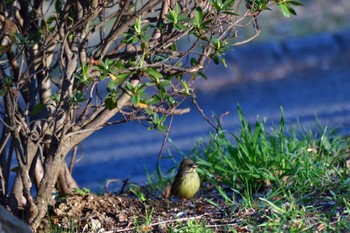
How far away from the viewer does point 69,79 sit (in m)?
4.33

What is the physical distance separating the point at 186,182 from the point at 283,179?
548 millimetres

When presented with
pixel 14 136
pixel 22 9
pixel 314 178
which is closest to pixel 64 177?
pixel 14 136

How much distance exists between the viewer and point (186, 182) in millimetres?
4824

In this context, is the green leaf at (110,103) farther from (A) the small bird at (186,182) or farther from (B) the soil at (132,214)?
(A) the small bird at (186,182)

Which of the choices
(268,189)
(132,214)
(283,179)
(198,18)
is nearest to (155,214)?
(132,214)

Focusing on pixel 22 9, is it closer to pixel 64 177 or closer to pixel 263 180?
pixel 64 177

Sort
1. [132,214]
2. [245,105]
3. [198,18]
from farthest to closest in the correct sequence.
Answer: [245,105] → [132,214] → [198,18]

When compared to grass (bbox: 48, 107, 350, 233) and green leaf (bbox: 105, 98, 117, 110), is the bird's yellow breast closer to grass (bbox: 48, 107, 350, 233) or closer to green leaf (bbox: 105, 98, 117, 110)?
grass (bbox: 48, 107, 350, 233)

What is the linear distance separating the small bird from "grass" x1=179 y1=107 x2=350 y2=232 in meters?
0.13

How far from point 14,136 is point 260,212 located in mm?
1292

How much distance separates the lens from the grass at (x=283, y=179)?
4359 mm

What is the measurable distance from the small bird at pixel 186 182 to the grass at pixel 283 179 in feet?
0.43

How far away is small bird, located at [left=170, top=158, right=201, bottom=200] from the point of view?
484cm

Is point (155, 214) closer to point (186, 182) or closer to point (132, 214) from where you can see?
point (132, 214)
